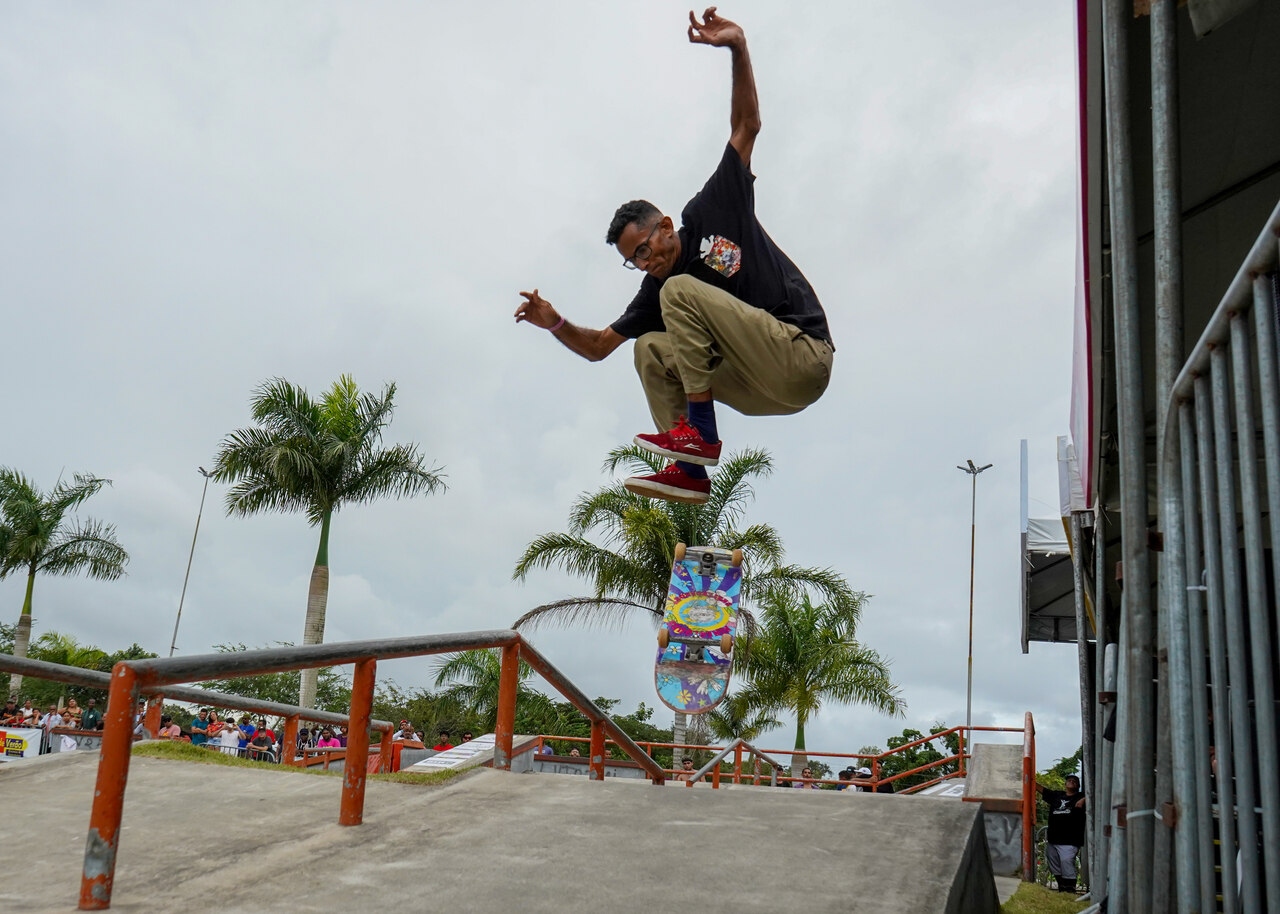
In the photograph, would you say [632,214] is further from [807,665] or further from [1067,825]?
[807,665]

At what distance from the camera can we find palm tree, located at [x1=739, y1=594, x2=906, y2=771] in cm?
2236

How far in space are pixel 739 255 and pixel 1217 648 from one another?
248 cm

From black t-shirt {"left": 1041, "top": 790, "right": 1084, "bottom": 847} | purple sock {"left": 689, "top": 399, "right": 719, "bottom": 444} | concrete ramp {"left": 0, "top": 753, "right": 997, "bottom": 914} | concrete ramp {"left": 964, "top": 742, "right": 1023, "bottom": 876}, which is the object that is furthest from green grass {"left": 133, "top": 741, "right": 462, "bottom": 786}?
black t-shirt {"left": 1041, "top": 790, "right": 1084, "bottom": 847}

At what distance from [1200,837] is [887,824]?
1752 millimetres

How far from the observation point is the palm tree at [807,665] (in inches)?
880

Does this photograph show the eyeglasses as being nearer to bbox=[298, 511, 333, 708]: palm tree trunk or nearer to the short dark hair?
the short dark hair

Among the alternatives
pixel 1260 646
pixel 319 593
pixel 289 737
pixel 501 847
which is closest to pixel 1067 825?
pixel 289 737

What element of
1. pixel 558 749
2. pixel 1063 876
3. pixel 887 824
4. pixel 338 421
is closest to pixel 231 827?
pixel 887 824

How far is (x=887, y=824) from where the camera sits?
4.38m

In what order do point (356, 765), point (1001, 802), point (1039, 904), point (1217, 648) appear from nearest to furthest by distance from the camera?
point (1217, 648)
point (356, 765)
point (1039, 904)
point (1001, 802)

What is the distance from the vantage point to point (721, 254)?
444 cm

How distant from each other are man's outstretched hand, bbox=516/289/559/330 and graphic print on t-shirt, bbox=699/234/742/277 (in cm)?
92

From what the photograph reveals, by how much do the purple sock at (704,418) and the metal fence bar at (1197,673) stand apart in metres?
1.93

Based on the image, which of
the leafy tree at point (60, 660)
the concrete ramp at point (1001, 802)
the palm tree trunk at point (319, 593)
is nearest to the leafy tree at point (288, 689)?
the leafy tree at point (60, 660)
